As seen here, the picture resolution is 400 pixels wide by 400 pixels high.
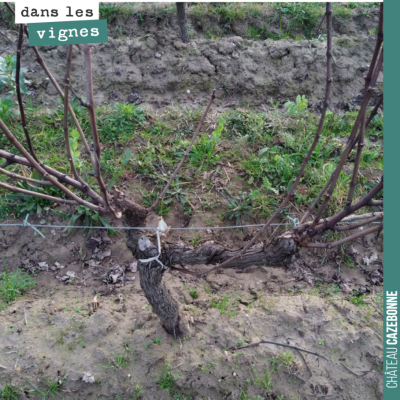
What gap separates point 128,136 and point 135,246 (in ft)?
5.58

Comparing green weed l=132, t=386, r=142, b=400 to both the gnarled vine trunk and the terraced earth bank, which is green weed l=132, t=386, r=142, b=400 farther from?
the gnarled vine trunk

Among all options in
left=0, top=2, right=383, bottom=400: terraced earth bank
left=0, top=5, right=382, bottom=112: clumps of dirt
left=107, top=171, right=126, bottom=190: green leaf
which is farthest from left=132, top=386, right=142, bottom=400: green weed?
left=0, top=5, right=382, bottom=112: clumps of dirt

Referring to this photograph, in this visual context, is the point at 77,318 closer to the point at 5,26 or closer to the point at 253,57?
the point at 253,57

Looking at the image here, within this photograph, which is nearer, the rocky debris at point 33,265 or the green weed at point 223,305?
the green weed at point 223,305

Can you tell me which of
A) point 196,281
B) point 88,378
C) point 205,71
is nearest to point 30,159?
point 88,378

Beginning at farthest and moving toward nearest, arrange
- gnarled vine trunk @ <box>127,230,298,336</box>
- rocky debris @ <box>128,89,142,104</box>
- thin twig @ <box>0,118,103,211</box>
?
rocky debris @ <box>128,89,142,104</box> → gnarled vine trunk @ <box>127,230,298,336</box> → thin twig @ <box>0,118,103,211</box>

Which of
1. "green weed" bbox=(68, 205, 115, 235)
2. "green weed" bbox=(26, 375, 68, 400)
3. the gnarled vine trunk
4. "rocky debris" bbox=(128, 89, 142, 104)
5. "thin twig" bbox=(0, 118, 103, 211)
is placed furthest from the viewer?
"rocky debris" bbox=(128, 89, 142, 104)

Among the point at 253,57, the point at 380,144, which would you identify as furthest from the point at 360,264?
the point at 253,57

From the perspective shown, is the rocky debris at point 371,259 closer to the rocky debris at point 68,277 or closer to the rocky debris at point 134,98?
the rocky debris at point 68,277

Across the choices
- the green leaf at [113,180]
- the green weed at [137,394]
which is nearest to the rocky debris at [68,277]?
the green leaf at [113,180]

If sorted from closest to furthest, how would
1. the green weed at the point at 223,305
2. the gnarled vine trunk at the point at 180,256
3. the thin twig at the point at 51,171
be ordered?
the thin twig at the point at 51,171 → the gnarled vine trunk at the point at 180,256 → the green weed at the point at 223,305

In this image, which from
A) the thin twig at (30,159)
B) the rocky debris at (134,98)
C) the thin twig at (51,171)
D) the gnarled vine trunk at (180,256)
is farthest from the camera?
the rocky debris at (134,98)

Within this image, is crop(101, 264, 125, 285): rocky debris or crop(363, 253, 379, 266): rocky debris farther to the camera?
crop(363, 253, 379, 266): rocky debris

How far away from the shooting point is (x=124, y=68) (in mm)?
4137
